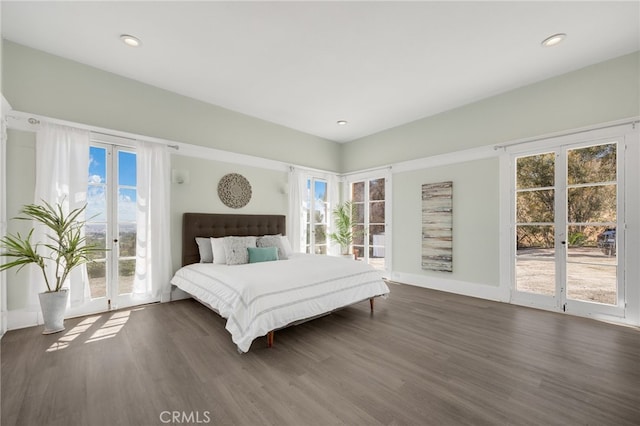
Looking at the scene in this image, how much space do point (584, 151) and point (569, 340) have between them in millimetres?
2392

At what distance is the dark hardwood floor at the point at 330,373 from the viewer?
168cm

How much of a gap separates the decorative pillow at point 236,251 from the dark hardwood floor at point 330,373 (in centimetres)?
83

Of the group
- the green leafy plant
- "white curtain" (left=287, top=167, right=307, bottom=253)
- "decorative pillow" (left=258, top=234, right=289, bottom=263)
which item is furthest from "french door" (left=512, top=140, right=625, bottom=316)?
the green leafy plant

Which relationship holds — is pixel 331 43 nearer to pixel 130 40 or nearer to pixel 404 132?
pixel 130 40

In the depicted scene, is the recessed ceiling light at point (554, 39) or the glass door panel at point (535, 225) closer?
the recessed ceiling light at point (554, 39)

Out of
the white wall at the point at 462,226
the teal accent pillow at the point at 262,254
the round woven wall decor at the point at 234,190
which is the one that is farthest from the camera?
the round woven wall decor at the point at 234,190

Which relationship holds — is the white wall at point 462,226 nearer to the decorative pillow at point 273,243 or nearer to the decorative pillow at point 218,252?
the decorative pillow at point 273,243

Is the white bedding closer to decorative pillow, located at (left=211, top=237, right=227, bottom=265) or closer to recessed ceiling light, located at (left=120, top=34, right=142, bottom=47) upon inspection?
decorative pillow, located at (left=211, top=237, right=227, bottom=265)

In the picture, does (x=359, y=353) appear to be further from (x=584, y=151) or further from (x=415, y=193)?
(x=584, y=151)

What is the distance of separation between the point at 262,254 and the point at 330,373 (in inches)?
84.1

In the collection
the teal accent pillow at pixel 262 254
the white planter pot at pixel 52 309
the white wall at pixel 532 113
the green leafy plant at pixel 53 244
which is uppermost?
the white wall at pixel 532 113

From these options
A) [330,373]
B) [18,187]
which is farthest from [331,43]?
[18,187]

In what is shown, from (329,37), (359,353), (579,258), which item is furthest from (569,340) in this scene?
(329,37)

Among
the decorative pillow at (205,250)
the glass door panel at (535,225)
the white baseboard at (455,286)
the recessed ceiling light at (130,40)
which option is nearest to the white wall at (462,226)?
the white baseboard at (455,286)
